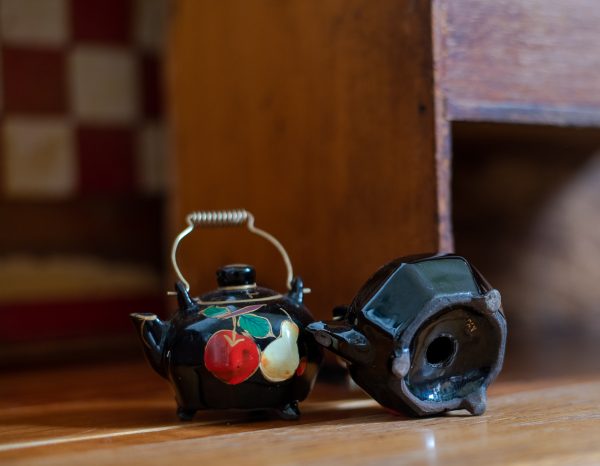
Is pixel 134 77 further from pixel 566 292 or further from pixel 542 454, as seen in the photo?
pixel 542 454

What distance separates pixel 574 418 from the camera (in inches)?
31.3

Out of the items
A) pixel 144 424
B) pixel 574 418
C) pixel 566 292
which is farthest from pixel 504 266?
pixel 144 424

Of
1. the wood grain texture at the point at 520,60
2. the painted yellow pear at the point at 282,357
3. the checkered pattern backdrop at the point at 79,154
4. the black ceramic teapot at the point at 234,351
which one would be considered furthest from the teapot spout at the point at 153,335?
the checkered pattern backdrop at the point at 79,154

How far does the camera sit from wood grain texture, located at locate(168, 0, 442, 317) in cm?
98

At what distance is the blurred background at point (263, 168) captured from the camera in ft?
3.33

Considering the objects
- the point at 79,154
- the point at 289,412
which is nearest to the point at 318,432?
the point at 289,412

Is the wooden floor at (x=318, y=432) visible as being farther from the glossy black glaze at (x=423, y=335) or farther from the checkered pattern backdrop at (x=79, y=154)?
the checkered pattern backdrop at (x=79, y=154)

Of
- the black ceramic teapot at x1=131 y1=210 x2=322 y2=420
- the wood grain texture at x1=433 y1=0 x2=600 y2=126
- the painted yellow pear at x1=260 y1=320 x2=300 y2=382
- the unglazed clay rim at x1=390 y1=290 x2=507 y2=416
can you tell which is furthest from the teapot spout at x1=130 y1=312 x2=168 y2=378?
the wood grain texture at x1=433 y1=0 x2=600 y2=126

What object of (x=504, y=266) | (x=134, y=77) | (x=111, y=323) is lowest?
(x=111, y=323)

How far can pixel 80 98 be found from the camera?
67.0 inches

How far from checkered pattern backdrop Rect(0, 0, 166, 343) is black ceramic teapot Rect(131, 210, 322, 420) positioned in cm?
91

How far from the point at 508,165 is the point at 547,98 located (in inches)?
19.6

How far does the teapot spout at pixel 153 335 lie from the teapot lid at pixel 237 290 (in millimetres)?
49

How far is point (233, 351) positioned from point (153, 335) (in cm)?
10
